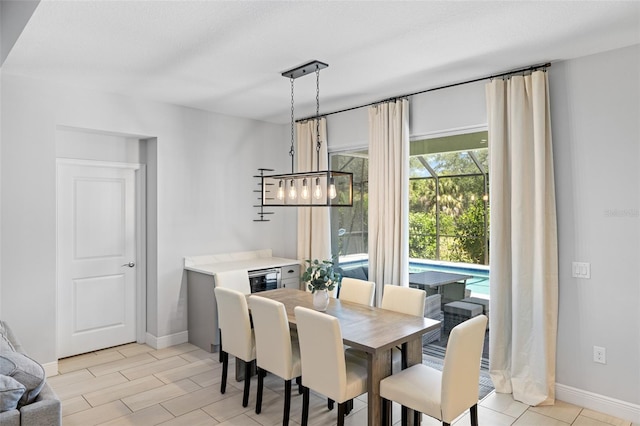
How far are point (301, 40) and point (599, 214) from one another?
2.48 m

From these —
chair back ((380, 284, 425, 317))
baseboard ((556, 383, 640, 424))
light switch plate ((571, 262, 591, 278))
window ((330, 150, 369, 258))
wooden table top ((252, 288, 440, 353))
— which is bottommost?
baseboard ((556, 383, 640, 424))

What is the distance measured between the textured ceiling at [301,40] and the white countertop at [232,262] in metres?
1.85

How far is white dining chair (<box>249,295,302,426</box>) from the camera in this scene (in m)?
2.75

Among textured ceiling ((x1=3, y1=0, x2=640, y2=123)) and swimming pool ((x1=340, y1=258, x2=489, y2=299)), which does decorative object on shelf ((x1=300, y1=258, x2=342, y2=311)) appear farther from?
textured ceiling ((x1=3, y1=0, x2=640, y2=123))

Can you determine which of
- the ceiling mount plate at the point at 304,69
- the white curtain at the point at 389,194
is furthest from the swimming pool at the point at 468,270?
the ceiling mount plate at the point at 304,69

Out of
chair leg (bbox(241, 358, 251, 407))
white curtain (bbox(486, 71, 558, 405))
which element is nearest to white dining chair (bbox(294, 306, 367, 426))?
chair leg (bbox(241, 358, 251, 407))

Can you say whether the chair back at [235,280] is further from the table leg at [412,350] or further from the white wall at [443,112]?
the white wall at [443,112]

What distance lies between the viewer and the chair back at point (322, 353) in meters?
2.39

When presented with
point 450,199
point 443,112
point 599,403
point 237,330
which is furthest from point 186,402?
point 443,112

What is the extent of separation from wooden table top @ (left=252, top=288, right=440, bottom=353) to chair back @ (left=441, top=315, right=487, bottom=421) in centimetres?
36

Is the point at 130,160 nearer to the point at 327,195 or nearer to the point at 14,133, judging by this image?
the point at 14,133

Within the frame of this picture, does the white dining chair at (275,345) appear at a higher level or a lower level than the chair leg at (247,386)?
higher

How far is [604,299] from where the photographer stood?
9.78ft

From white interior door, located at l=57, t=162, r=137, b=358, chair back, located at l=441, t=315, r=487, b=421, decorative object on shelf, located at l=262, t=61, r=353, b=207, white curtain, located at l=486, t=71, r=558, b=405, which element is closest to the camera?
chair back, located at l=441, t=315, r=487, b=421
